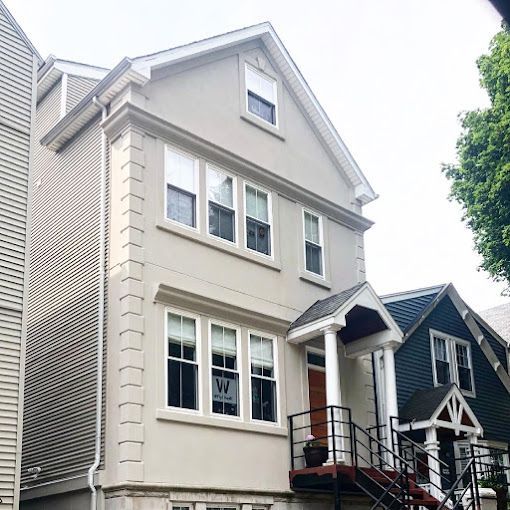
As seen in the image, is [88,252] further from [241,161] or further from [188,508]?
[188,508]

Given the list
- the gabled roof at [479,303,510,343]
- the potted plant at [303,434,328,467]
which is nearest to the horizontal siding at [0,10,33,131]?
the potted plant at [303,434,328,467]

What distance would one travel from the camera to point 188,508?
1137 centimetres

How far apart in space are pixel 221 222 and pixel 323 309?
261 cm

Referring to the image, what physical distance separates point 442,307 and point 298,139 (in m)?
7.86

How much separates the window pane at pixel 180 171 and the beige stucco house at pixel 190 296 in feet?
0.09

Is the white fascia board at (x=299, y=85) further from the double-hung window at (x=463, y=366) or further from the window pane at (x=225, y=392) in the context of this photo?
the double-hung window at (x=463, y=366)

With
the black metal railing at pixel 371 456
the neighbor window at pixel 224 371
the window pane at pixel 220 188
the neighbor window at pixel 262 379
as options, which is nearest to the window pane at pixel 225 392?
the neighbor window at pixel 224 371

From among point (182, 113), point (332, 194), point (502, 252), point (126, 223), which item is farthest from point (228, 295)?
point (502, 252)

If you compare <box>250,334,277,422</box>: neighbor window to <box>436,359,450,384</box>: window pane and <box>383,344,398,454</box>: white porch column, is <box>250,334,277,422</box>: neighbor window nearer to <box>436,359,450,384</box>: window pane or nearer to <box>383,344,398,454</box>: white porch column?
<box>383,344,398,454</box>: white porch column

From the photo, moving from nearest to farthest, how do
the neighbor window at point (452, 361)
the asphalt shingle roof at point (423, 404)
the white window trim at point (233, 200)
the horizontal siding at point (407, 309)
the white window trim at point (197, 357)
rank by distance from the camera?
1. the white window trim at point (197, 357)
2. the white window trim at point (233, 200)
3. the asphalt shingle roof at point (423, 404)
4. the horizontal siding at point (407, 309)
5. the neighbor window at point (452, 361)

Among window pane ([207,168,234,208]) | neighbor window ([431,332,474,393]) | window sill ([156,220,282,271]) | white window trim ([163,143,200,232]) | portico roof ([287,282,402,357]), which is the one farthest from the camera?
neighbor window ([431,332,474,393])

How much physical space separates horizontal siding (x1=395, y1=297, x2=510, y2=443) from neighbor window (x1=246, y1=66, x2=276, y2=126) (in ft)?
23.8

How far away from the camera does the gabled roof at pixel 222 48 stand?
1276cm

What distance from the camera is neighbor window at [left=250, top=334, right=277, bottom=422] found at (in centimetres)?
1308
